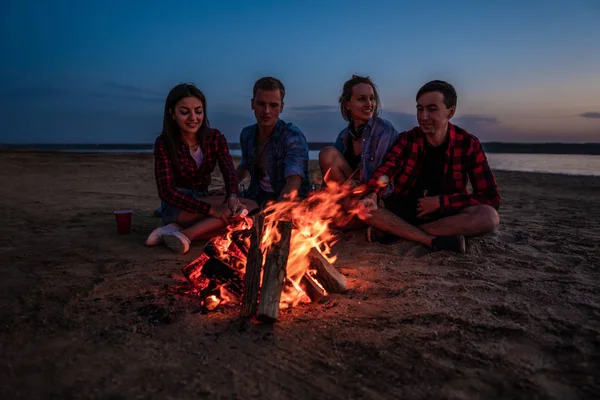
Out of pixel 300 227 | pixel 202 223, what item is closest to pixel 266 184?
pixel 202 223

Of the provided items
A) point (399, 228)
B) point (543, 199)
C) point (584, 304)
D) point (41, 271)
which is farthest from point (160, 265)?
point (543, 199)

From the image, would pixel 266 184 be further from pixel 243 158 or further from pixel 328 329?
pixel 328 329

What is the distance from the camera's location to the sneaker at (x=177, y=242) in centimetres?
429

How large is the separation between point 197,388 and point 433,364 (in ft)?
4.09

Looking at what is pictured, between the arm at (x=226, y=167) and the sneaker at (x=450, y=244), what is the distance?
2.29 meters

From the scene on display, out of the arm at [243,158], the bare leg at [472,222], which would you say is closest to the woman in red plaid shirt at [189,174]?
the arm at [243,158]

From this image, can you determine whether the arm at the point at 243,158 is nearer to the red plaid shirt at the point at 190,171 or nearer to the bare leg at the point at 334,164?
the red plaid shirt at the point at 190,171

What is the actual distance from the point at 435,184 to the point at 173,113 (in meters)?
3.07

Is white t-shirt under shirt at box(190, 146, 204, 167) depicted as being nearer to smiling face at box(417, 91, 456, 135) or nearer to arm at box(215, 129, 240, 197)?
arm at box(215, 129, 240, 197)

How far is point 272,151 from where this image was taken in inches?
203

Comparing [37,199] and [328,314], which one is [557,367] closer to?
[328,314]

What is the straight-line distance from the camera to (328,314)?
9.27 ft

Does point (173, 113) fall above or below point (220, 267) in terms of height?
above

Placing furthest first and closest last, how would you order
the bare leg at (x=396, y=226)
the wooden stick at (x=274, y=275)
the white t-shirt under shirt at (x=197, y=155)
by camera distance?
the white t-shirt under shirt at (x=197, y=155), the bare leg at (x=396, y=226), the wooden stick at (x=274, y=275)
